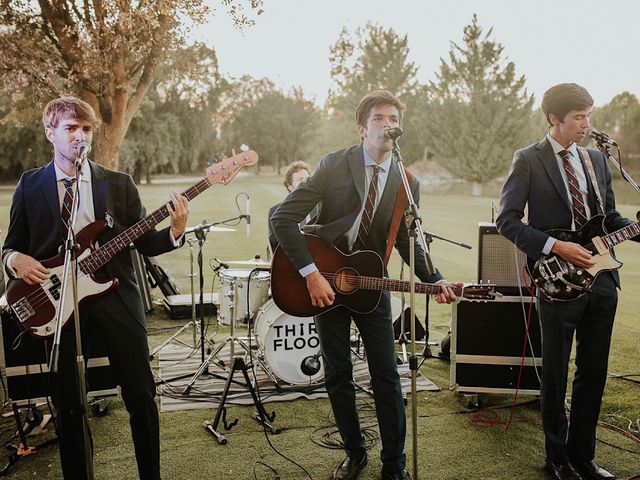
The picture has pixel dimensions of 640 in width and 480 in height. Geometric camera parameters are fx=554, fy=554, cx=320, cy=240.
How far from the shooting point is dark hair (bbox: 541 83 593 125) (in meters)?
3.05

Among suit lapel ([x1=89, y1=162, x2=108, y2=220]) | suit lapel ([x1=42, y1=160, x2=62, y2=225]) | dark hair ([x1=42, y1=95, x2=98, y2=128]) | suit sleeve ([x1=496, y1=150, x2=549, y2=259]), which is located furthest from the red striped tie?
suit lapel ([x1=42, y1=160, x2=62, y2=225])

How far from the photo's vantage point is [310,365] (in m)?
4.86

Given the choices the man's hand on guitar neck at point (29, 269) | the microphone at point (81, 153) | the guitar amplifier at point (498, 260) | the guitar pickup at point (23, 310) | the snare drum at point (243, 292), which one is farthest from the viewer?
the snare drum at point (243, 292)

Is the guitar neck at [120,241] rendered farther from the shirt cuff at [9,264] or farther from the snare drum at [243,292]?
the snare drum at [243,292]

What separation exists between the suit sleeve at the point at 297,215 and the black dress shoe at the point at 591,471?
2034 mm

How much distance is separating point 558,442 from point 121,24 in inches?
Result: 297

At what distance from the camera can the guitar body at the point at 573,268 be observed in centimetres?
304

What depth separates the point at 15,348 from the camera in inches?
160

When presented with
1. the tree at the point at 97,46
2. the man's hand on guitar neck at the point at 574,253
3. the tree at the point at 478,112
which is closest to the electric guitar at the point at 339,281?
the man's hand on guitar neck at the point at 574,253

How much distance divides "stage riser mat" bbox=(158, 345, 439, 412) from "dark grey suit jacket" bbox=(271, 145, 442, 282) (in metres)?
2.09

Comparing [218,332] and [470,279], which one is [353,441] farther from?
[470,279]

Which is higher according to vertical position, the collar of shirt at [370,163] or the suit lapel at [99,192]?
the collar of shirt at [370,163]

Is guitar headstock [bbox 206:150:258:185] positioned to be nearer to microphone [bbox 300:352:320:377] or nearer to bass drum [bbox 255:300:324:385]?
bass drum [bbox 255:300:324:385]

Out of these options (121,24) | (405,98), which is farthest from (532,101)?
(121,24)
